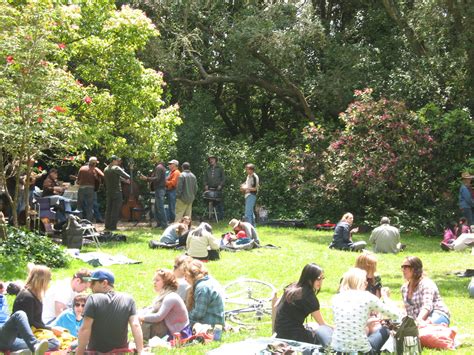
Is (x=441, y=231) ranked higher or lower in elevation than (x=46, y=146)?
lower

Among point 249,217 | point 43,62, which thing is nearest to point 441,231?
point 249,217

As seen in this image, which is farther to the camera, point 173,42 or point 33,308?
point 173,42

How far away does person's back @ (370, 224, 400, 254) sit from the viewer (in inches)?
650

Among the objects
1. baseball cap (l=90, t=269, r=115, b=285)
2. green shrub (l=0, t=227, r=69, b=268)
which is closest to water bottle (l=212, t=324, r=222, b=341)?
baseball cap (l=90, t=269, r=115, b=285)

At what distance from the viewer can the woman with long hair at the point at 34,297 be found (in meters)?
8.45

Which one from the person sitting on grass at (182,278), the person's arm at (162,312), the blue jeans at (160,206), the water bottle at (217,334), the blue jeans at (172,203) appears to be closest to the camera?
the person's arm at (162,312)

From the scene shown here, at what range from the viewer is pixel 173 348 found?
27.6ft

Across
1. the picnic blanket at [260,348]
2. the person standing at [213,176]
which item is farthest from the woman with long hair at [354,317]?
the person standing at [213,176]

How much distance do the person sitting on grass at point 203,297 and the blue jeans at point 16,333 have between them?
1986mm

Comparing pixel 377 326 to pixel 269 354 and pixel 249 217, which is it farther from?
pixel 249 217

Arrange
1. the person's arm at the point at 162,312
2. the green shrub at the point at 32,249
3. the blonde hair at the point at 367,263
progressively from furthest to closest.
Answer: the green shrub at the point at 32,249 → the blonde hair at the point at 367,263 → the person's arm at the point at 162,312

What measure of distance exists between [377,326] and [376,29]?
19975mm

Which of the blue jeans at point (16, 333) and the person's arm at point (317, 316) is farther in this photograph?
the person's arm at point (317, 316)

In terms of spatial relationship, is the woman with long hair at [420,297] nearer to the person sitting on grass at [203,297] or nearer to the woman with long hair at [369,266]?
the woman with long hair at [369,266]
